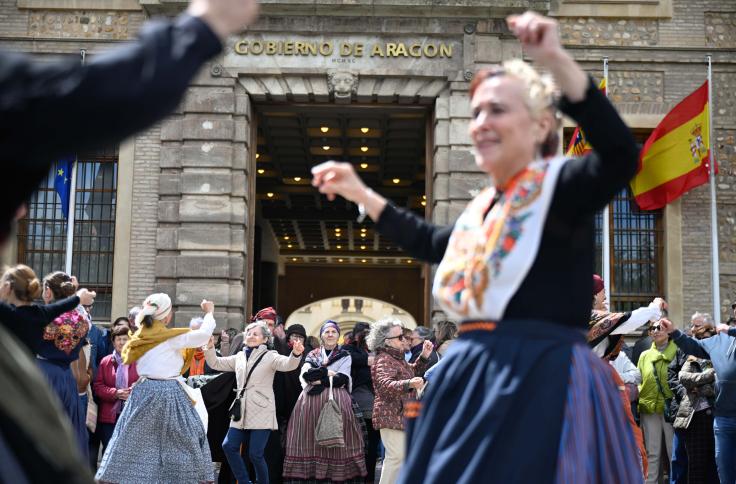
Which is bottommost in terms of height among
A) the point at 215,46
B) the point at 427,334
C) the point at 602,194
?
the point at 427,334

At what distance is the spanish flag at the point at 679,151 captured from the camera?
1630cm

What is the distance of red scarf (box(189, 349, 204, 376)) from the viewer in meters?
13.4

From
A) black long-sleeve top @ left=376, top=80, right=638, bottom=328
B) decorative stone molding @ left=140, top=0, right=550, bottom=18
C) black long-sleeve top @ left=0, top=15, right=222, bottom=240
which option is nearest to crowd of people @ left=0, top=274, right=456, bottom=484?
black long-sleeve top @ left=376, top=80, right=638, bottom=328

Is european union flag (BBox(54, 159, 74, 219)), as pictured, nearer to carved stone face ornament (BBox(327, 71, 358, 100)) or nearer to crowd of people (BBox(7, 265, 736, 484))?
crowd of people (BBox(7, 265, 736, 484))

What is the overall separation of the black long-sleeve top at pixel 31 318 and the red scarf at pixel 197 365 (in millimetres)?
6102

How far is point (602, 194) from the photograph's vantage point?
3037mm

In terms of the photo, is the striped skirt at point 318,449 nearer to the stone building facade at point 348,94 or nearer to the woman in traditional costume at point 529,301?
the stone building facade at point 348,94

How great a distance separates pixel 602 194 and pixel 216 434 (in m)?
9.59

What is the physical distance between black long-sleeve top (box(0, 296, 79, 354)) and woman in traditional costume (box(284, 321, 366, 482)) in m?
4.31

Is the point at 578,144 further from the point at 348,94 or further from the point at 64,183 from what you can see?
the point at 64,183

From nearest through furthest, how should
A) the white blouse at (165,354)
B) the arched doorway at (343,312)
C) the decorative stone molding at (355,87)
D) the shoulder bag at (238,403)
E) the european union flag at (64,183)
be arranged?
the white blouse at (165,354) → the shoulder bag at (238,403) → the european union flag at (64,183) → the decorative stone molding at (355,87) → the arched doorway at (343,312)

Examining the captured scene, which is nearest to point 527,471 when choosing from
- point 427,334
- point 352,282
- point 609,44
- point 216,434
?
point 216,434

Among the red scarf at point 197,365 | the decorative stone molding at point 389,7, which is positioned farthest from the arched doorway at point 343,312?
the red scarf at point 197,365

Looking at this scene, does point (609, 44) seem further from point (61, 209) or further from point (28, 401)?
point (28, 401)
